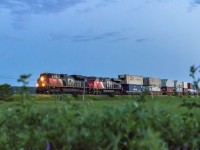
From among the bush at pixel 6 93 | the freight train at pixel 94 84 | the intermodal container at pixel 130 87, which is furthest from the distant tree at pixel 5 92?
the intermodal container at pixel 130 87

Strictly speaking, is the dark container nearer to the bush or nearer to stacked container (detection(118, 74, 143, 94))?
stacked container (detection(118, 74, 143, 94))

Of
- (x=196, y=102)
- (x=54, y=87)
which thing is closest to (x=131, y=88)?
(x=54, y=87)

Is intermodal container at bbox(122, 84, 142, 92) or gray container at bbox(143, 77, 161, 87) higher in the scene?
gray container at bbox(143, 77, 161, 87)

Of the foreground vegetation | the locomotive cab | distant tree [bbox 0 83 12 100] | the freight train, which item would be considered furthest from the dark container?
the foreground vegetation

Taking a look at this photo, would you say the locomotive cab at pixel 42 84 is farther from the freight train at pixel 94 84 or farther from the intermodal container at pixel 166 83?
the intermodal container at pixel 166 83

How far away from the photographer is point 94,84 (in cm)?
6700

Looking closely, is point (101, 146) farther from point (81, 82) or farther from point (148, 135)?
point (81, 82)

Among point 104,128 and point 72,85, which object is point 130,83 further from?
point 104,128

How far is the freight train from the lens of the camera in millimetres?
59500

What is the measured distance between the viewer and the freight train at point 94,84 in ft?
195

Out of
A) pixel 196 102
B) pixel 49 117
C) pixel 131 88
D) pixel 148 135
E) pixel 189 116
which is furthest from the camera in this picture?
pixel 131 88

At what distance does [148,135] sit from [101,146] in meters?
0.65

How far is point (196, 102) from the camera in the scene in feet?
11.8

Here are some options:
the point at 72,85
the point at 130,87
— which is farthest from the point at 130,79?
the point at 72,85
